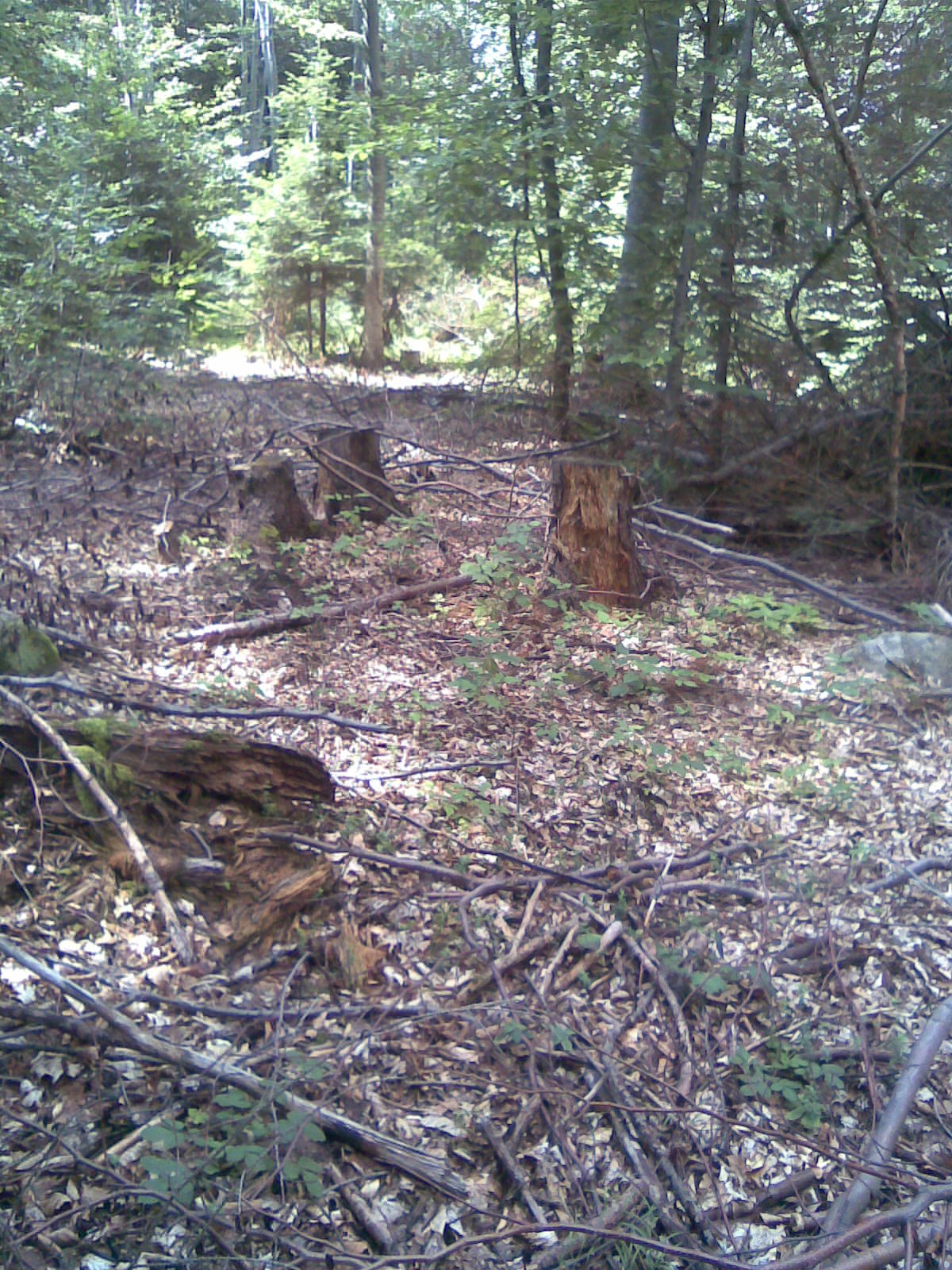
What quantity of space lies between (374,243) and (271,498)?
1041 centimetres

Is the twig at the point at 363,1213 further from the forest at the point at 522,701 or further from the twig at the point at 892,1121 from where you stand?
the twig at the point at 892,1121

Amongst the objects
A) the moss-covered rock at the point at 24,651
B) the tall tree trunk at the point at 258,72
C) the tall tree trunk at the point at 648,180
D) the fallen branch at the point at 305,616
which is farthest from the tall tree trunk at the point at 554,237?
the tall tree trunk at the point at 258,72

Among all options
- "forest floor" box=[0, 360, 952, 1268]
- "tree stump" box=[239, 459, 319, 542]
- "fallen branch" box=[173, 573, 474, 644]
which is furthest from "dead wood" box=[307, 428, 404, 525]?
"fallen branch" box=[173, 573, 474, 644]

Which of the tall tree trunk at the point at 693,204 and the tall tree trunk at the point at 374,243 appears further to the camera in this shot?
the tall tree trunk at the point at 374,243

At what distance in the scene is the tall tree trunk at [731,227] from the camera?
6895 millimetres

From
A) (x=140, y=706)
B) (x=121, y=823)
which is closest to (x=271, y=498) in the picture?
(x=140, y=706)

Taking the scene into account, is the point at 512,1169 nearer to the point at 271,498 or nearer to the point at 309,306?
the point at 271,498

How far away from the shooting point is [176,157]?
12.0 metres

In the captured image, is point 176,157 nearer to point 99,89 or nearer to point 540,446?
point 99,89

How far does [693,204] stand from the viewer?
7023mm

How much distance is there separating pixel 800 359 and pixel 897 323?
1.03m

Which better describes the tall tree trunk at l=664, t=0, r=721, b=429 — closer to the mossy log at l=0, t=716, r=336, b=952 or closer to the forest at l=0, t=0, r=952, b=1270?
the forest at l=0, t=0, r=952, b=1270

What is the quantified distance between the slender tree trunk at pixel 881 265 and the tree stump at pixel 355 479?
3.35m

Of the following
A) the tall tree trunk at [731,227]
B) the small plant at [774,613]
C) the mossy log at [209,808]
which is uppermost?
the tall tree trunk at [731,227]
